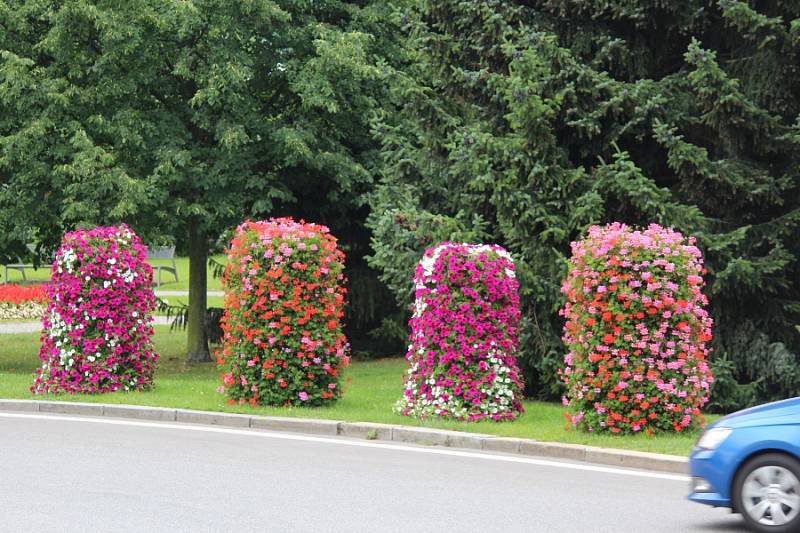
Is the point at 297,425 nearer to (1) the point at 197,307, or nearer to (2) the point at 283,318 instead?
(2) the point at 283,318

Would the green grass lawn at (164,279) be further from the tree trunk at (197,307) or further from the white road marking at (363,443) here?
the white road marking at (363,443)

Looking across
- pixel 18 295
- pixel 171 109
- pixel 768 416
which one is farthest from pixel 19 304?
pixel 768 416

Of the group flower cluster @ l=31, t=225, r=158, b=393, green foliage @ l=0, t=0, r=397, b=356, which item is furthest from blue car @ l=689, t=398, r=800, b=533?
green foliage @ l=0, t=0, r=397, b=356

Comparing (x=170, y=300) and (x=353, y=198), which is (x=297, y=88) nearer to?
(x=353, y=198)

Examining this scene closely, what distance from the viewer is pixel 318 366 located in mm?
14680

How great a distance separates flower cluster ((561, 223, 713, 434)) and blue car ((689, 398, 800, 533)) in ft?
13.1

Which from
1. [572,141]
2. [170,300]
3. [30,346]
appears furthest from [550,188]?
[170,300]

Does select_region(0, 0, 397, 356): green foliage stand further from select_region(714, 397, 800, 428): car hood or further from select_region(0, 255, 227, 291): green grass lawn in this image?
select_region(0, 255, 227, 291): green grass lawn

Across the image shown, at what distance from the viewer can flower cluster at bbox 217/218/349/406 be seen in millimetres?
14477

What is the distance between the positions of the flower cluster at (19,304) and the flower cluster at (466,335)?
2385cm

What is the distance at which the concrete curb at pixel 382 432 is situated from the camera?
11062 mm

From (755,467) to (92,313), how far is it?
10.2 meters

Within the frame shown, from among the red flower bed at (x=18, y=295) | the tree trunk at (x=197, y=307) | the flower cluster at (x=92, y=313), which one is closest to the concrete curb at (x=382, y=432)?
the flower cluster at (x=92, y=313)

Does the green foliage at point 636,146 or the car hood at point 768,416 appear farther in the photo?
the green foliage at point 636,146
